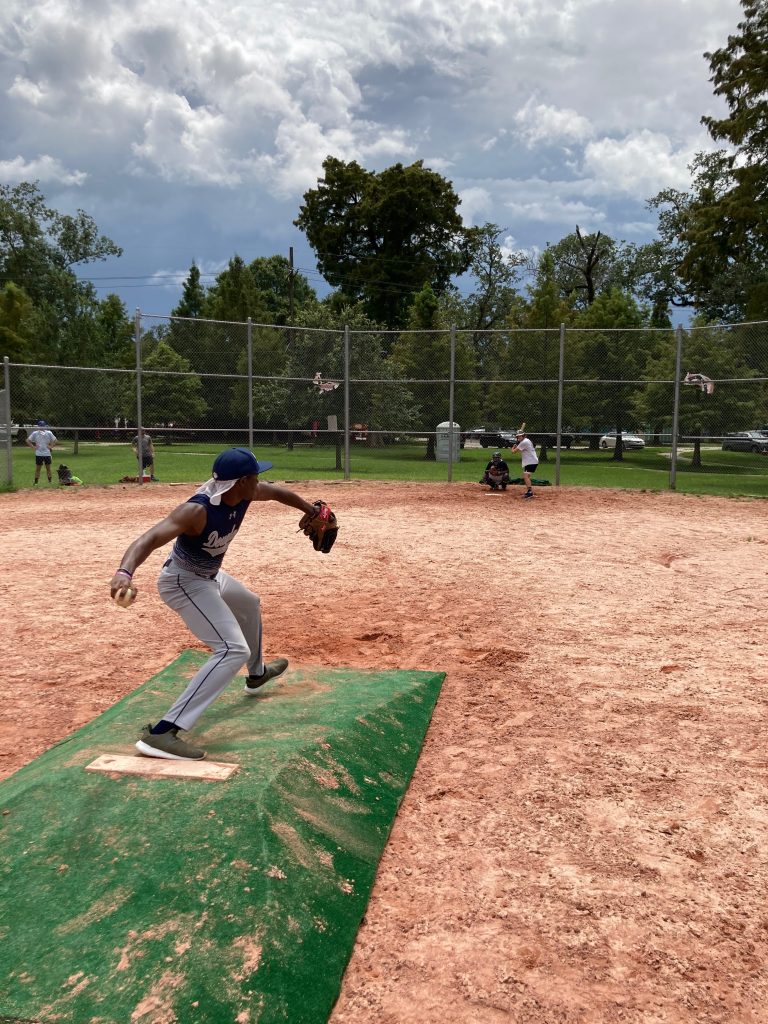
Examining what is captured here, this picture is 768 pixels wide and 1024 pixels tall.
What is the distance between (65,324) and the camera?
46.1 metres

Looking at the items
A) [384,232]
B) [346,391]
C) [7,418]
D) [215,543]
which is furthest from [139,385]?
[384,232]

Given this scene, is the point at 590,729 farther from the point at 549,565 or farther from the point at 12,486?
the point at 12,486

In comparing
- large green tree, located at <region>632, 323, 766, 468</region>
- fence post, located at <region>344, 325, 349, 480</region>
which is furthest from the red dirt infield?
fence post, located at <region>344, 325, 349, 480</region>

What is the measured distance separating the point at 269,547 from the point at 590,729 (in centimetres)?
655

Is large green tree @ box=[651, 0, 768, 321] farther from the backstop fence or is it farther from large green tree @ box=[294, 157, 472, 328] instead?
large green tree @ box=[294, 157, 472, 328]

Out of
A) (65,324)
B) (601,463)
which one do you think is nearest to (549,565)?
(601,463)

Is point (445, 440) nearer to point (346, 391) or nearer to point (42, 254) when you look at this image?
point (346, 391)

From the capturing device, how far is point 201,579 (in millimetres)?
4289

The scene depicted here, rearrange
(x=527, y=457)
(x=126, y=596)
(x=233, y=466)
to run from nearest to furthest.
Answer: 1. (x=126, y=596)
2. (x=233, y=466)
3. (x=527, y=457)

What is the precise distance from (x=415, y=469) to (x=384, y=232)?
33529mm

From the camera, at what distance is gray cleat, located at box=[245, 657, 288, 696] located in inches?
198

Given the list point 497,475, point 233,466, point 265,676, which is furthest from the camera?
point 497,475

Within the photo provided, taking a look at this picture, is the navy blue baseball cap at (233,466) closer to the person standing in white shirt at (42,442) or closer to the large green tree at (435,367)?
the person standing in white shirt at (42,442)

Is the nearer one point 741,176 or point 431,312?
point 741,176
